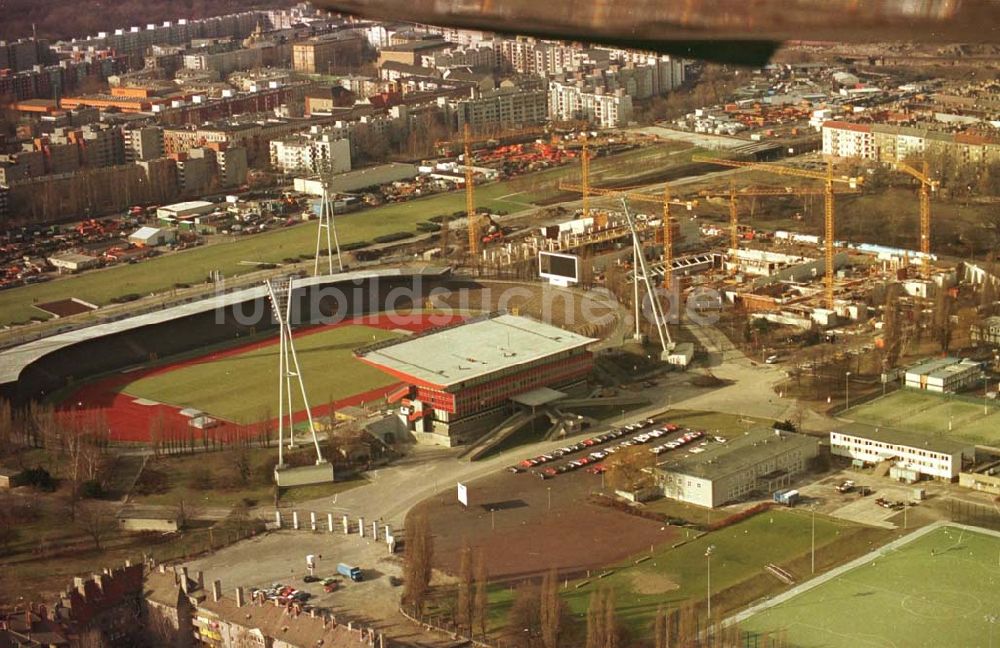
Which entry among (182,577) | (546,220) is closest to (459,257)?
(546,220)

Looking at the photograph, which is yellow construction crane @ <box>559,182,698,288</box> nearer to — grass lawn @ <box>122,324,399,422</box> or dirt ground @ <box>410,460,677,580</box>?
grass lawn @ <box>122,324,399,422</box>

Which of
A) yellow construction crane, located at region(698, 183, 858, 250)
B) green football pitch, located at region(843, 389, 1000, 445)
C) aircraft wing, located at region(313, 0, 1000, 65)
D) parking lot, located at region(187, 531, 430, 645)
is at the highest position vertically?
aircraft wing, located at region(313, 0, 1000, 65)

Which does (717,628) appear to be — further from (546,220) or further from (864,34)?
(546,220)

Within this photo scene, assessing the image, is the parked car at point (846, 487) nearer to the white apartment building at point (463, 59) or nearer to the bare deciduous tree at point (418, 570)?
the bare deciduous tree at point (418, 570)

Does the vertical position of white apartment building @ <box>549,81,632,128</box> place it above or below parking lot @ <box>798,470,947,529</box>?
above

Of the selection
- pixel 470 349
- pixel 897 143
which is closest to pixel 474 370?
pixel 470 349

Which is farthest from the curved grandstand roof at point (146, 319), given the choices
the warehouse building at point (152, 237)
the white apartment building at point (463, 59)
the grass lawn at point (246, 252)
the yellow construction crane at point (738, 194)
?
the white apartment building at point (463, 59)

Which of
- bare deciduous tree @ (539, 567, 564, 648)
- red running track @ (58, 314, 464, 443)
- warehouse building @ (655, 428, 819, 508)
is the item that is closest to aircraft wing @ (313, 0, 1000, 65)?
bare deciduous tree @ (539, 567, 564, 648)
